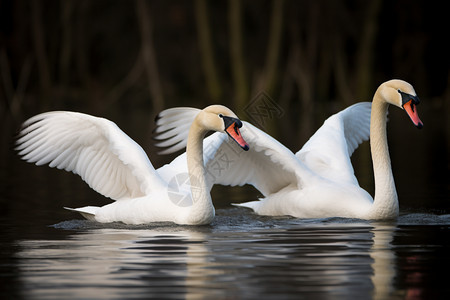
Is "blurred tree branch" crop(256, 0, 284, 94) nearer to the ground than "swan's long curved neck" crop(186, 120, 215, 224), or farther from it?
farther from it

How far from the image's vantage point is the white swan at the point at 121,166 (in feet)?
30.5

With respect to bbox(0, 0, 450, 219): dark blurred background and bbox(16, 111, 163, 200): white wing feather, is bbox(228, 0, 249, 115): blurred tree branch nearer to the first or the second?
bbox(0, 0, 450, 219): dark blurred background

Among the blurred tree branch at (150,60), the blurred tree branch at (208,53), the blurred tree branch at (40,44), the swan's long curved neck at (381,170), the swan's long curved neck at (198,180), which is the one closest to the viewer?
the swan's long curved neck at (198,180)

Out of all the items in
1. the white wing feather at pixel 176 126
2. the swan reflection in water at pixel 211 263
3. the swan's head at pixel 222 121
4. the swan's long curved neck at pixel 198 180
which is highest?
the white wing feather at pixel 176 126

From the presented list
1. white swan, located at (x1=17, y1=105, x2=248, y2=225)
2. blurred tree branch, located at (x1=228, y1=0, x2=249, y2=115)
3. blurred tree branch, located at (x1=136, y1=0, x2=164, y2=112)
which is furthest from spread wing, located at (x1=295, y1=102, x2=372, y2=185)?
blurred tree branch, located at (x1=136, y1=0, x2=164, y2=112)

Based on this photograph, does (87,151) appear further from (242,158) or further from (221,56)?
(221,56)

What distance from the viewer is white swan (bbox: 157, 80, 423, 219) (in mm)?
9648

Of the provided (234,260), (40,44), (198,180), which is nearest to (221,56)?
(40,44)

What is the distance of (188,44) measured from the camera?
4509 centimetres

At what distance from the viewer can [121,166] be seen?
32.6 feet

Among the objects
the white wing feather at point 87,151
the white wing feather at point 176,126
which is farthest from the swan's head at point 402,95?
the white wing feather at point 87,151

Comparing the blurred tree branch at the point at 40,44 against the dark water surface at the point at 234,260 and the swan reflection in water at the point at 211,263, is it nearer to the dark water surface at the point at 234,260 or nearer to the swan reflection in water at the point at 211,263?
the dark water surface at the point at 234,260

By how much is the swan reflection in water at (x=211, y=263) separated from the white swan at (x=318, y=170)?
70 centimetres

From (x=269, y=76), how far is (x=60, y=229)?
2443 cm
